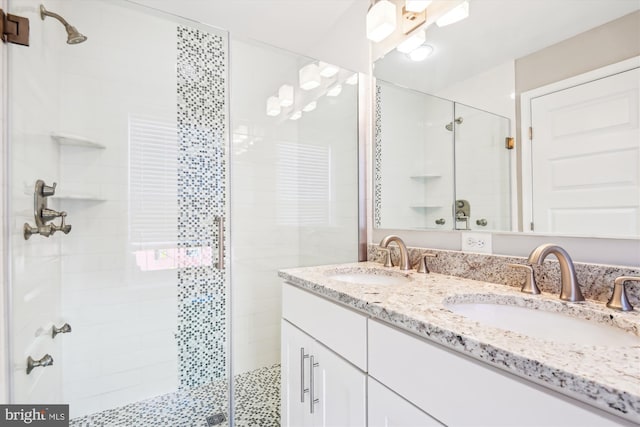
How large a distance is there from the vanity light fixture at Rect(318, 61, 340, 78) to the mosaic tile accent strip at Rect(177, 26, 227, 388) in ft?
1.96

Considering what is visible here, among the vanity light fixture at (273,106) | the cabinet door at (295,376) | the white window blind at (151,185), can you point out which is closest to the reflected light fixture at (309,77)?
the vanity light fixture at (273,106)

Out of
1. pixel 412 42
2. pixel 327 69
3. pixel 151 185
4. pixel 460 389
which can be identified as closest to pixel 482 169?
pixel 412 42

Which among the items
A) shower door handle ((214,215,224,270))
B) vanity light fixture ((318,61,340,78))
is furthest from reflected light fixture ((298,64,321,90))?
shower door handle ((214,215,224,270))

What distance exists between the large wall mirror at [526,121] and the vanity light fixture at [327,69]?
1.49 feet

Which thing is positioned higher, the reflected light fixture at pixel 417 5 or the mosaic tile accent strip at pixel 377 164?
the reflected light fixture at pixel 417 5

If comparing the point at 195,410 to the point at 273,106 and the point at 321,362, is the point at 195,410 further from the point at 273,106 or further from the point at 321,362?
the point at 273,106

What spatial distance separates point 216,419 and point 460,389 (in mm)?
1488

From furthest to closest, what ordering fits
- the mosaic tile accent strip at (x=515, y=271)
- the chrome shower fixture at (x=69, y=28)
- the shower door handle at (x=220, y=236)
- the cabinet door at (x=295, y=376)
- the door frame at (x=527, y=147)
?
the shower door handle at (x=220, y=236), the chrome shower fixture at (x=69, y=28), the cabinet door at (x=295, y=376), the door frame at (x=527, y=147), the mosaic tile accent strip at (x=515, y=271)

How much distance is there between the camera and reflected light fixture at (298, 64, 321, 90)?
6.47 ft

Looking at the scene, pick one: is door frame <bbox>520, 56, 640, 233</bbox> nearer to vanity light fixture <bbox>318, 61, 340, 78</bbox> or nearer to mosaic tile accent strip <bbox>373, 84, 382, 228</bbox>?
mosaic tile accent strip <bbox>373, 84, 382, 228</bbox>

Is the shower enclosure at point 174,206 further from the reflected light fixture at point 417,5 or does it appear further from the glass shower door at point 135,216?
the reflected light fixture at point 417,5

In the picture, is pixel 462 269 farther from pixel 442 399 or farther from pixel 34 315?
pixel 34 315

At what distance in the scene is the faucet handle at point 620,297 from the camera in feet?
2.41

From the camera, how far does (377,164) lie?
180 cm
